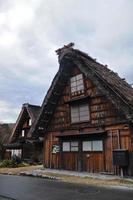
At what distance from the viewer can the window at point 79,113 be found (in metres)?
20.4

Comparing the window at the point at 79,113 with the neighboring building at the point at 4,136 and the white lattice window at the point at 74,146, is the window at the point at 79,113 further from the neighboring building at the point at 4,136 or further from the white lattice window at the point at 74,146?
the neighboring building at the point at 4,136

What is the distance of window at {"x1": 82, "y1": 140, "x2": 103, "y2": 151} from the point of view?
18.8 meters

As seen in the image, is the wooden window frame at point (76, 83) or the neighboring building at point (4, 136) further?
the neighboring building at point (4, 136)

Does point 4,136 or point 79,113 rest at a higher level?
point 79,113

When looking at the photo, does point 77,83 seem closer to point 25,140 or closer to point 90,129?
point 90,129

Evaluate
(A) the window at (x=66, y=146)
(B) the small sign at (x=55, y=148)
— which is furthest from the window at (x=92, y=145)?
(B) the small sign at (x=55, y=148)

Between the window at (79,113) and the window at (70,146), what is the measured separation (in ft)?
5.48

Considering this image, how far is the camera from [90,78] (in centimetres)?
1953

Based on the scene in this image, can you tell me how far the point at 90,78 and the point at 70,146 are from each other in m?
5.38

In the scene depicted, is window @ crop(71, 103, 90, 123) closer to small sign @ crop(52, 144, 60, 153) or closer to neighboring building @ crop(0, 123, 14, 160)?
small sign @ crop(52, 144, 60, 153)

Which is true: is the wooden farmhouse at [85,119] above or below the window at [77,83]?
below

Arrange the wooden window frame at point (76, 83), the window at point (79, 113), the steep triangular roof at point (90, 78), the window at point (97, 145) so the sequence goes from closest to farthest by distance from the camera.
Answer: the steep triangular roof at point (90, 78) < the window at point (97, 145) < the window at point (79, 113) < the wooden window frame at point (76, 83)

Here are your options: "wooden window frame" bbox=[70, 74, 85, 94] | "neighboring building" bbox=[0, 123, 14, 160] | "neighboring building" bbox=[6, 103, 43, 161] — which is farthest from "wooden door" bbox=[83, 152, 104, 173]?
"neighboring building" bbox=[0, 123, 14, 160]

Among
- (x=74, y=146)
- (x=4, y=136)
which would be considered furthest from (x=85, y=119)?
(x=4, y=136)
